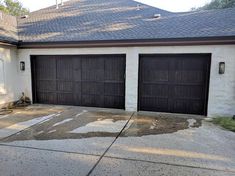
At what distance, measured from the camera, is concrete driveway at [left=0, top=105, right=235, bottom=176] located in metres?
3.01

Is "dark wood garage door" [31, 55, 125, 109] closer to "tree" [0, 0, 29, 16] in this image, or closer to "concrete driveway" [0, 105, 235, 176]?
"concrete driveway" [0, 105, 235, 176]

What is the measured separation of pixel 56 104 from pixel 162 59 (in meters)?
4.60

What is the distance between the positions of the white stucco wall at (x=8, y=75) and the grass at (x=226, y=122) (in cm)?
730

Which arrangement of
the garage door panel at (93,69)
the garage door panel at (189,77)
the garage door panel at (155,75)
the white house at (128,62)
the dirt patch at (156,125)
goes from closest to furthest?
the dirt patch at (156,125), the white house at (128,62), the garage door panel at (189,77), the garage door panel at (155,75), the garage door panel at (93,69)

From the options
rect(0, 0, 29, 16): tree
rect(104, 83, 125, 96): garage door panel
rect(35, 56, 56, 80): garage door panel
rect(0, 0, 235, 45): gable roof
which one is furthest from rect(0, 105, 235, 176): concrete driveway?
rect(0, 0, 29, 16): tree

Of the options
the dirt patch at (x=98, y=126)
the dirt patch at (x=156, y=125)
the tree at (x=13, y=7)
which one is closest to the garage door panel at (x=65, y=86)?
the dirt patch at (x=98, y=126)

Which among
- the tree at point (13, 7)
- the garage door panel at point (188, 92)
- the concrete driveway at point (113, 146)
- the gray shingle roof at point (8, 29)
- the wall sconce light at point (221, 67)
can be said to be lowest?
the concrete driveway at point (113, 146)

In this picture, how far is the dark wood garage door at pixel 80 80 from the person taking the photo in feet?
23.2

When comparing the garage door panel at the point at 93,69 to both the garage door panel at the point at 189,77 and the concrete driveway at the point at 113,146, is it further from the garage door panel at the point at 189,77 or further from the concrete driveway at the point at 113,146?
the garage door panel at the point at 189,77

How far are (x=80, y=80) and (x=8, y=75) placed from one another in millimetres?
2745

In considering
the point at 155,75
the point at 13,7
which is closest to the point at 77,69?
the point at 155,75

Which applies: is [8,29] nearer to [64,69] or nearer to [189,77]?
[64,69]

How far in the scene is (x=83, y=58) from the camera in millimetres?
7301

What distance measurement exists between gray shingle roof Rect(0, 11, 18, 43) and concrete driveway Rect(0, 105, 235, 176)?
2.95 metres
